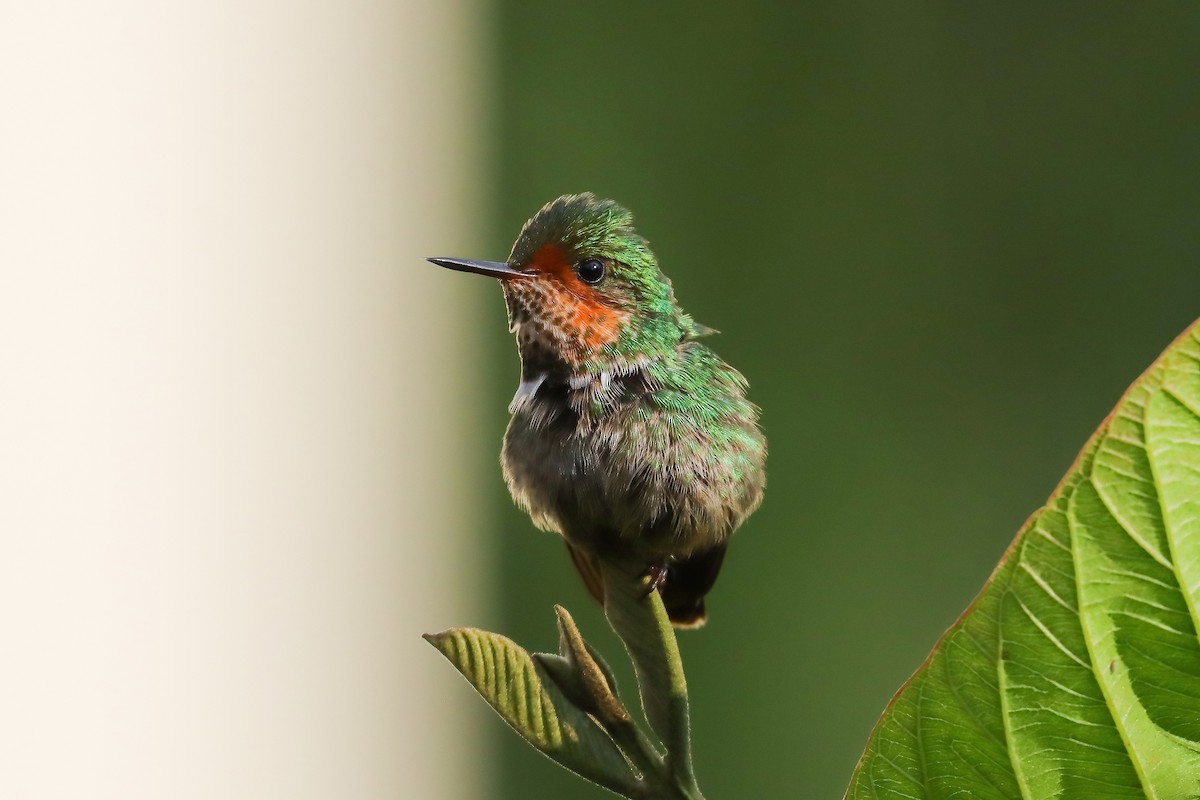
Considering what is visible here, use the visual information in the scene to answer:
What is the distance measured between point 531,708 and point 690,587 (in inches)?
26.7

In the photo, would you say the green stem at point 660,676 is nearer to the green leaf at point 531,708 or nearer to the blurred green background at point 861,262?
the green leaf at point 531,708

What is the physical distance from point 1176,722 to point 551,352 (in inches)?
26.3

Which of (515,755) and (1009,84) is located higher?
(1009,84)

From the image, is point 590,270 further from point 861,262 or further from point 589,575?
point 861,262

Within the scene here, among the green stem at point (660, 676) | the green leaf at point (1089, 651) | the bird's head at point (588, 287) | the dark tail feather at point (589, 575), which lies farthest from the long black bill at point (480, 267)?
the green leaf at point (1089, 651)

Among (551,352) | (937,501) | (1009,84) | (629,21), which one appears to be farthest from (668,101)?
(551,352)

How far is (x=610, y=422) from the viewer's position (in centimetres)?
94

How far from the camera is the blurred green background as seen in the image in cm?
332

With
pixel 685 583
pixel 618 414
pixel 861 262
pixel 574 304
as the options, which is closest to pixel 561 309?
pixel 574 304

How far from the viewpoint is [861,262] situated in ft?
11.7

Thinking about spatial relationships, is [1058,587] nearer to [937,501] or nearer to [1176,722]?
[1176,722]

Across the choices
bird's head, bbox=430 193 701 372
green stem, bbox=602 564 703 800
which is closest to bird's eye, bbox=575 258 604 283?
bird's head, bbox=430 193 701 372

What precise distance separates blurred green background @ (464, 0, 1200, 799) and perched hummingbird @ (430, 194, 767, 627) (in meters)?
2.07

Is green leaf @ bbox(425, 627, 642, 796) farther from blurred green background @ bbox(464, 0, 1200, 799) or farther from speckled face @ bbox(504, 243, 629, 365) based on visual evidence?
blurred green background @ bbox(464, 0, 1200, 799)
